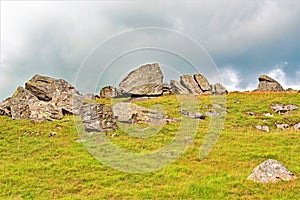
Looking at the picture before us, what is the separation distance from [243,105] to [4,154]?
27.8 metres

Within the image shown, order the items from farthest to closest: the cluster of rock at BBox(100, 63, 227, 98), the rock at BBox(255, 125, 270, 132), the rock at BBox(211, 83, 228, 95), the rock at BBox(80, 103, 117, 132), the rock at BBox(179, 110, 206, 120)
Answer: the rock at BBox(211, 83, 228, 95) → the cluster of rock at BBox(100, 63, 227, 98) → the rock at BBox(179, 110, 206, 120) → the rock at BBox(255, 125, 270, 132) → the rock at BBox(80, 103, 117, 132)

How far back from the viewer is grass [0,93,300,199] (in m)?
19.3

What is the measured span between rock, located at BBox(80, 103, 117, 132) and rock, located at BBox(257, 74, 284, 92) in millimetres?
34045

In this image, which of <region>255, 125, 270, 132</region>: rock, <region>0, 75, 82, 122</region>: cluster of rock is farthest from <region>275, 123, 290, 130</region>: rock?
<region>0, 75, 82, 122</region>: cluster of rock

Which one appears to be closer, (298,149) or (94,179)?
(94,179)

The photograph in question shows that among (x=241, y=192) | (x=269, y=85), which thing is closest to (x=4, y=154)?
(x=241, y=192)

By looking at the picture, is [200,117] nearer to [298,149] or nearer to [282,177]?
[298,149]

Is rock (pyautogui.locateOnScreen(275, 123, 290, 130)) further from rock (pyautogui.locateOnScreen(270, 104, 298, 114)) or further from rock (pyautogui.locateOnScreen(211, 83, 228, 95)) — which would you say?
rock (pyautogui.locateOnScreen(211, 83, 228, 95))

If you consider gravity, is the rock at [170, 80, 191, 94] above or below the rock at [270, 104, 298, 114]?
above

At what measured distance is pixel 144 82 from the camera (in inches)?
2148

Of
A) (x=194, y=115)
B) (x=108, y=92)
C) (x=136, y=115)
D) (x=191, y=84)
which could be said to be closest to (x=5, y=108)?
(x=136, y=115)

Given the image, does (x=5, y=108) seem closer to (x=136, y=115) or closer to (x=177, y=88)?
(x=136, y=115)

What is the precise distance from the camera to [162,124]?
115ft

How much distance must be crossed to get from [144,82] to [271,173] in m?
35.6
